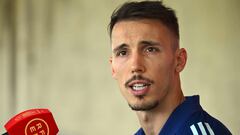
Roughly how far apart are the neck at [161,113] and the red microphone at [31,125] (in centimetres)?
34

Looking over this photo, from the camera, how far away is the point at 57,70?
9.43ft

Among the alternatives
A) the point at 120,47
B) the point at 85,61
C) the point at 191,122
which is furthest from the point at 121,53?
the point at 85,61

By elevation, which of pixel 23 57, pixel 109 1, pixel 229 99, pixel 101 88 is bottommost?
pixel 229 99

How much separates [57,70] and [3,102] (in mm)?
427

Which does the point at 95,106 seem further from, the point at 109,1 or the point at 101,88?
the point at 109,1

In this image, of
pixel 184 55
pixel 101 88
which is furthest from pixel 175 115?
pixel 101 88

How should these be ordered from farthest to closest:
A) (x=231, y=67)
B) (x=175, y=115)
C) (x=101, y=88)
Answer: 1. (x=101, y=88)
2. (x=231, y=67)
3. (x=175, y=115)

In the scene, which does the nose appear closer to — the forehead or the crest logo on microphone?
the forehead

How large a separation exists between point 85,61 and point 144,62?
1.64 meters

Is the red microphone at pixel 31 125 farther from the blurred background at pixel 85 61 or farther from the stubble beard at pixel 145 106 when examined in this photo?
the blurred background at pixel 85 61

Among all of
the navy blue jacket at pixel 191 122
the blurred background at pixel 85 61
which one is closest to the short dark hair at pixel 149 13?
the navy blue jacket at pixel 191 122

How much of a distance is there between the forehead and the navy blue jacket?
202 mm

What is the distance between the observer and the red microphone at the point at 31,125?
1.05 meters

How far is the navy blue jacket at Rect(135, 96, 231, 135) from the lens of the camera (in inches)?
43.2
